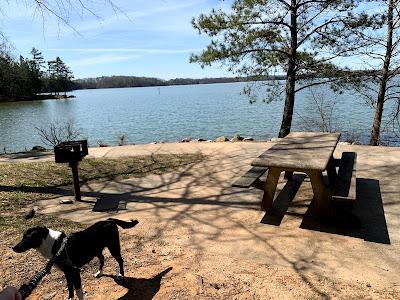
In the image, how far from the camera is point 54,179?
7.16 meters

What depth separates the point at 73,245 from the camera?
2.99 meters

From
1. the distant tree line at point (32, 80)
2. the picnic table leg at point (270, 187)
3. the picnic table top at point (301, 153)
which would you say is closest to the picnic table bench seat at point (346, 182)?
the picnic table top at point (301, 153)

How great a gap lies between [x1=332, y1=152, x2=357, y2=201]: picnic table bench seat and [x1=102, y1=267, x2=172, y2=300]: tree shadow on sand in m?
2.28

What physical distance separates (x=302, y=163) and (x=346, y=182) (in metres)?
0.78

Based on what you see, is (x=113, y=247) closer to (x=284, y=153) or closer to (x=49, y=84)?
(x=284, y=153)

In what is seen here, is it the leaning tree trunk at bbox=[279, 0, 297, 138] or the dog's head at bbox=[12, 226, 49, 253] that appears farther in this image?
the leaning tree trunk at bbox=[279, 0, 297, 138]

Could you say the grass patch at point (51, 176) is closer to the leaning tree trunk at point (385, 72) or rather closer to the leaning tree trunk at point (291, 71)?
the leaning tree trunk at point (291, 71)

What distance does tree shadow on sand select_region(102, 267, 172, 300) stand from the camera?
3.27 meters

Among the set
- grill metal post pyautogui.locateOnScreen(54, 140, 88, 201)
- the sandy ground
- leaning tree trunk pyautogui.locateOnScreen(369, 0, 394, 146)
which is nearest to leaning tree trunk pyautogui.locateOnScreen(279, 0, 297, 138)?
leaning tree trunk pyautogui.locateOnScreen(369, 0, 394, 146)

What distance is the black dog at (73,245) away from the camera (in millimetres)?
2822

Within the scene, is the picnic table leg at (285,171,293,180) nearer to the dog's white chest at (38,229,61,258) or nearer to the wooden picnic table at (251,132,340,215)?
the wooden picnic table at (251,132,340,215)

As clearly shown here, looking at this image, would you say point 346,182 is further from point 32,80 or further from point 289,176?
point 32,80

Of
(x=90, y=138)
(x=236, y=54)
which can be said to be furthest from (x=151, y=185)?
(x=90, y=138)

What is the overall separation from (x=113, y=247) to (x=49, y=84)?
96.9 m
